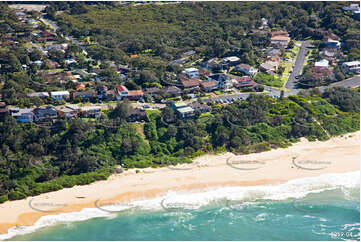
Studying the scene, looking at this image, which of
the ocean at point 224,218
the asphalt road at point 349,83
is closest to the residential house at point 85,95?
the ocean at point 224,218

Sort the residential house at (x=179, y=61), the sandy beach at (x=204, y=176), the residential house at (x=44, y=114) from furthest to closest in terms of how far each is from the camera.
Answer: the residential house at (x=179, y=61) < the residential house at (x=44, y=114) < the sandy beach at (x=204, y=176)

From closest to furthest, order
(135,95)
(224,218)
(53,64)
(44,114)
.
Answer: (224,218) < (44,114) < (135,95) < (53,64)

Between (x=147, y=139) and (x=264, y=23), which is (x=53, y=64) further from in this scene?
(x=264, y=23)

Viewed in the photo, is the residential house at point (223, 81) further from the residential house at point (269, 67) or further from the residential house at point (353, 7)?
the residential house at point (353, 7)

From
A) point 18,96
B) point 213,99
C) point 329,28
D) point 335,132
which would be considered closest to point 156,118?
point 213,99

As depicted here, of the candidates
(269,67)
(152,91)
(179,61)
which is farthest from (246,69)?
(152,91)

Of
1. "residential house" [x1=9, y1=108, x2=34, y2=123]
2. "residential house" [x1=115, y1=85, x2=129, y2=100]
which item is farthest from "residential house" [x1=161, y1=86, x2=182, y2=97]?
"residential house" [x1=9, y1=108, x2=34, y2=123]

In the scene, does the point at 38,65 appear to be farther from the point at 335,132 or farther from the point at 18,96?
the point at 335,132
